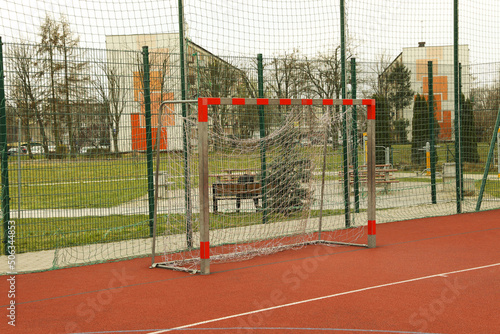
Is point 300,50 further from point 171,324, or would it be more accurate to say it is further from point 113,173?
point 171,324

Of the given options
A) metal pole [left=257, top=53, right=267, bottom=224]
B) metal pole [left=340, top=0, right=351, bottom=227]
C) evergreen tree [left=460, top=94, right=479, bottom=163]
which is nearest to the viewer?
metal pole [left=257, top=53, right=267, bottom=224]

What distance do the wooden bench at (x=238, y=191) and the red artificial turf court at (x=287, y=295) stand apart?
1350mm

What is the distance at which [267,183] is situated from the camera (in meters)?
8.83

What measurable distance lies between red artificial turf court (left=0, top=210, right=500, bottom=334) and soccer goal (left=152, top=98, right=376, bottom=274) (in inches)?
26.8

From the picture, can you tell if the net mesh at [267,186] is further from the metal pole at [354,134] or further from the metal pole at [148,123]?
the metal pole at [354,134]

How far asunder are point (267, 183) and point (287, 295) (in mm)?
3595

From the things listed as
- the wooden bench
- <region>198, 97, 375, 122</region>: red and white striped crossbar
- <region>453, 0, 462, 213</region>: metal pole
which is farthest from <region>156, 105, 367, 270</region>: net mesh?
<region>453, 0, 462, 213</region>: metal pole

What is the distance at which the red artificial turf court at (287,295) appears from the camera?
449 cm

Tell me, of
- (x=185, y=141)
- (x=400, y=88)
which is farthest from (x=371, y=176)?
(x=400, y=88)

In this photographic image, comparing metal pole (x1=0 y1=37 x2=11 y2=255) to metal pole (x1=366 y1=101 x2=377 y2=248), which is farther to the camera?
metal pole (x1=366 y1=101 x2=377 y2=248)

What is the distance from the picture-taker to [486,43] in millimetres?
12250

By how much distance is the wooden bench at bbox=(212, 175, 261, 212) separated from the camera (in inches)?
334

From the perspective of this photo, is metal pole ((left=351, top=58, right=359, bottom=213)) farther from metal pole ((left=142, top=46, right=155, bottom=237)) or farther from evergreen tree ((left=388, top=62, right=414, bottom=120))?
metal pole ((left=142, top=46, right=155, bottom=237))

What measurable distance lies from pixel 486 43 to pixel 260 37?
578 cm
